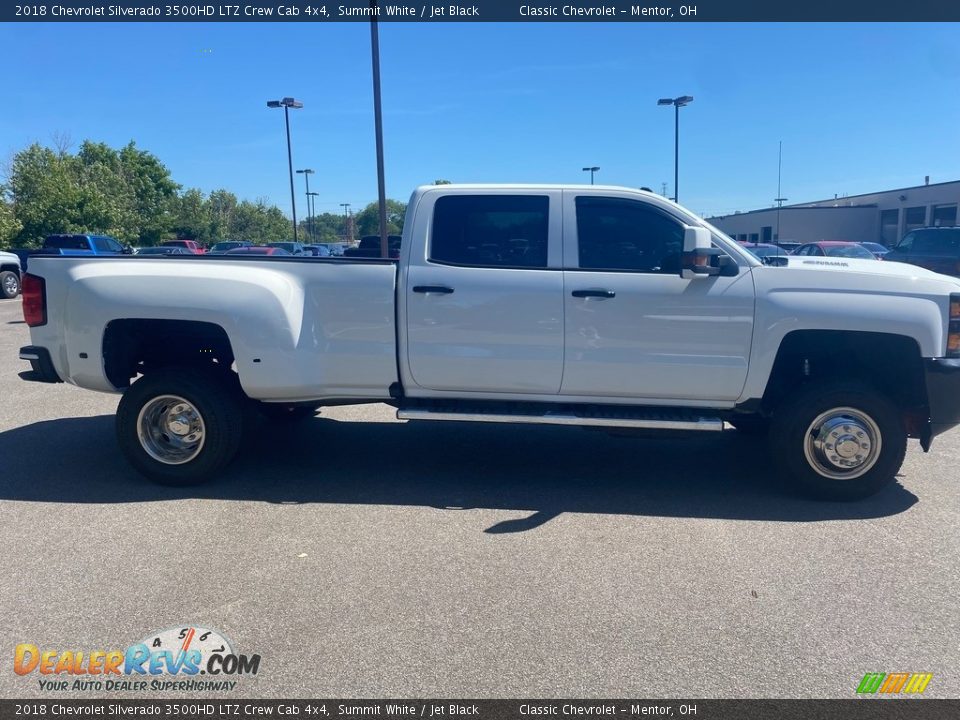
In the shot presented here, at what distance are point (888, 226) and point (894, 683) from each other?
49.0 metres

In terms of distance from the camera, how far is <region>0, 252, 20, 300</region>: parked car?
74.4 feet

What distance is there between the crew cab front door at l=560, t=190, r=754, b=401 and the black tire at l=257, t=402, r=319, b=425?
2.47m

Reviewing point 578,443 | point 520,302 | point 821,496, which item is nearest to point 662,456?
point 578,443

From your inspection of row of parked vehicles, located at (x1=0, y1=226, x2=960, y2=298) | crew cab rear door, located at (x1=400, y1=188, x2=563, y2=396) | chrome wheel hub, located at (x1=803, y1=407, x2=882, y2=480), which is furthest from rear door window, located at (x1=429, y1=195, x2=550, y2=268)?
chrome wheel hub, located at (x1=803, y1=407, x2=882, y2=480)

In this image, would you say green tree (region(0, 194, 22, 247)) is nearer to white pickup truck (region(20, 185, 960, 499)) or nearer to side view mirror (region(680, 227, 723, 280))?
white pickup truck (region(20, 185, 960, 499))

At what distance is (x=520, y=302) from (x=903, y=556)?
9.34 feet

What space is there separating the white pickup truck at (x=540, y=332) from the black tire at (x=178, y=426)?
0.01 m

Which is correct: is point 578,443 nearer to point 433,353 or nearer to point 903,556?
point 433,353

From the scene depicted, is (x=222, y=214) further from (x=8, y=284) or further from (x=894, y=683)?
(x=894, y=683)

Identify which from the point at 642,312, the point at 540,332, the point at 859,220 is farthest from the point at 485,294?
the point at 859,220

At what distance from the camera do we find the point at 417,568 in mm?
4449

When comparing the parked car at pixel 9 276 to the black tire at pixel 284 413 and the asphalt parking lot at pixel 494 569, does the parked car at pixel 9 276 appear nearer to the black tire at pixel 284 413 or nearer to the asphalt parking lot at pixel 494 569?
the asphalt parking lot at pixel 494 569

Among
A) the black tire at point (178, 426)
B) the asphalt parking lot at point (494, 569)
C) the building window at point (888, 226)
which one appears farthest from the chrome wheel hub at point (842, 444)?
the building window at point (888, 226)

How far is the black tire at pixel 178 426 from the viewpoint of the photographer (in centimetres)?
574
